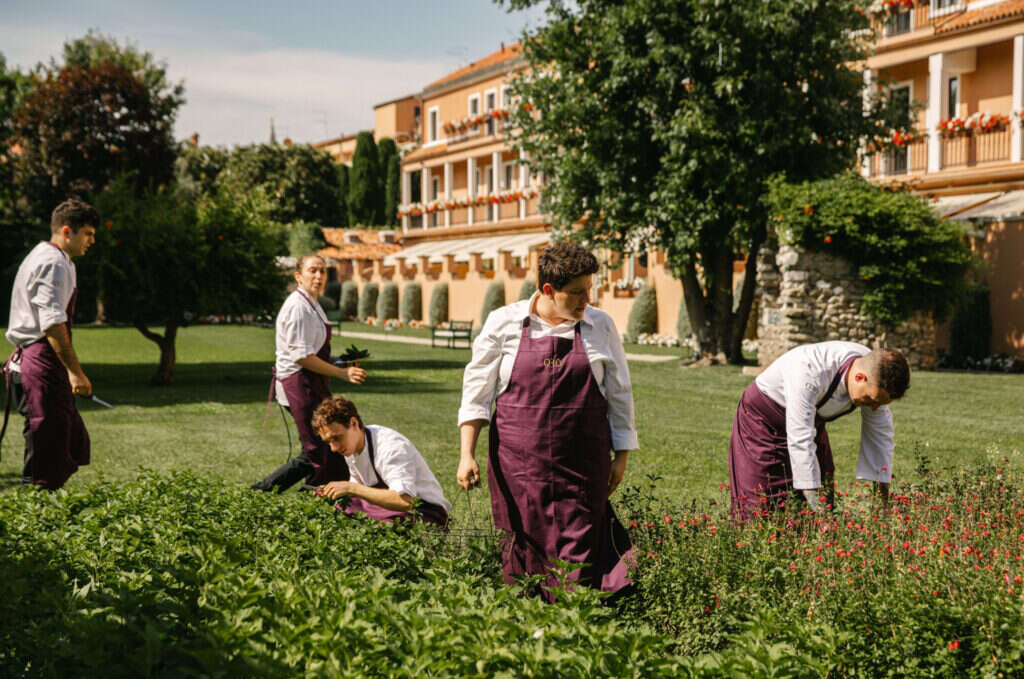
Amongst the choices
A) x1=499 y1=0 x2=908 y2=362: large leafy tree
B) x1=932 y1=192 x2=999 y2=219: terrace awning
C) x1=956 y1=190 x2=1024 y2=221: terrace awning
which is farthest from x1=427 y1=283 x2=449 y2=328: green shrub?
x1=956 y1=190 x2=1024 y2=221: terrace awning

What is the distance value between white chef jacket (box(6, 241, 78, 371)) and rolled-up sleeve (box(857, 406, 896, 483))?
488 cm

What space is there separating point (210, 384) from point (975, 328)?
52.5 ft

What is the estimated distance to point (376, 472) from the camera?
596 cm

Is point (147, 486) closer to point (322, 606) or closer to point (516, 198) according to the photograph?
point (322, 606)

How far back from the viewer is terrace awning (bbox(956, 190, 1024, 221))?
21734 mm

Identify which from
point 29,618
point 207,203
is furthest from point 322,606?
point 207,203

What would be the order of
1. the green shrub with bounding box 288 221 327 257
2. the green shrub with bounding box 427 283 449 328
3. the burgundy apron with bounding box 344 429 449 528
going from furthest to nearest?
the green shrub with bounding box 288 221 327 257 → the green shrub with bounding box 427 283 449 328 → the burgundy apron with bounding box 344 429 449 528

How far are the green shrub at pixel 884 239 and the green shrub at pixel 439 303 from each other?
24.2 m

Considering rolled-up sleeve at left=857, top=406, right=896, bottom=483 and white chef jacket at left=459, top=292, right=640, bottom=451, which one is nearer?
white chef jacket at left=459, top=292, right=640, bottom=451

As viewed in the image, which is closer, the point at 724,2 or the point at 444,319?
the point at 724,2

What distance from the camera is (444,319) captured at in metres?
43.1

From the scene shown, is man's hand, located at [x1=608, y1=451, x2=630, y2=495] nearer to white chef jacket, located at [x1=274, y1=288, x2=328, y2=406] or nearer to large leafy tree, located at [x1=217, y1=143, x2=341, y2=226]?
white chef jacket, located at [x1=274, y1=288, x2=328, y2=406]

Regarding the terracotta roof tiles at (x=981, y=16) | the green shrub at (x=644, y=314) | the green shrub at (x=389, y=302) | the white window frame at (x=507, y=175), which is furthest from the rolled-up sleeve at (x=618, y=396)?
the green shrub at (x=389, y=302)

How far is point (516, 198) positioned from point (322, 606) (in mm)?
39878
